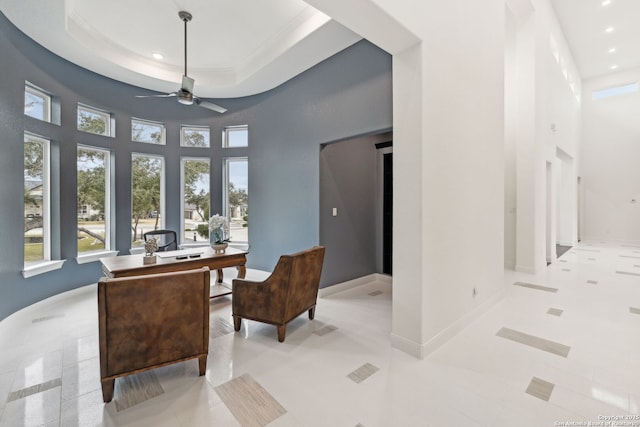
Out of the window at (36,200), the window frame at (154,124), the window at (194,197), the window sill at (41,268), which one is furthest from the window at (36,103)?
the window at (194,197)

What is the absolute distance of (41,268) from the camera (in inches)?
151

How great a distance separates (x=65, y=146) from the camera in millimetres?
4328

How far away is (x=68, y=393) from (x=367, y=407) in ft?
6.96

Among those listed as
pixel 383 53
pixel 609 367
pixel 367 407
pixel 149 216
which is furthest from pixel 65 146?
pixel 609 367

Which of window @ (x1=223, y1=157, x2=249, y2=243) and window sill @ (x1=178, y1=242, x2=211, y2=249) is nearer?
window sill @ (x1=178, y1=242, x2=211, y2=249)

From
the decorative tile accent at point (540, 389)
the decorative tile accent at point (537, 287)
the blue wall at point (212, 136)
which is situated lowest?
the decorative tile accent at point (540, 389)

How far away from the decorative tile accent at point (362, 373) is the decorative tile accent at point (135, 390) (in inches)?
55.6

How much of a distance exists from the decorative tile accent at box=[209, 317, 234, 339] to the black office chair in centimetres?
211

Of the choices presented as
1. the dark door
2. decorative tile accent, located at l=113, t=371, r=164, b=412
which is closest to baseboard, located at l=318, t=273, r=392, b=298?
the dark door

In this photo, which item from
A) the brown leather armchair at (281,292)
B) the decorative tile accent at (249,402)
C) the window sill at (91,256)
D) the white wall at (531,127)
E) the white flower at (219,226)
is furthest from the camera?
the white wall at (531,127)

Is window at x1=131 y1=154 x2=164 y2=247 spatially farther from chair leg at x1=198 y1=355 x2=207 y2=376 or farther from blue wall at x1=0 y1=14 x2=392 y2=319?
chair leg at x1=198 y1=355 x2=207 y2=376

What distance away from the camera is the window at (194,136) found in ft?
19.4

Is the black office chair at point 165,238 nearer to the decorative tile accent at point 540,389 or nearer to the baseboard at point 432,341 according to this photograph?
the baseboard at point 432,341

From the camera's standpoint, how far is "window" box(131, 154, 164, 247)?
534cm
